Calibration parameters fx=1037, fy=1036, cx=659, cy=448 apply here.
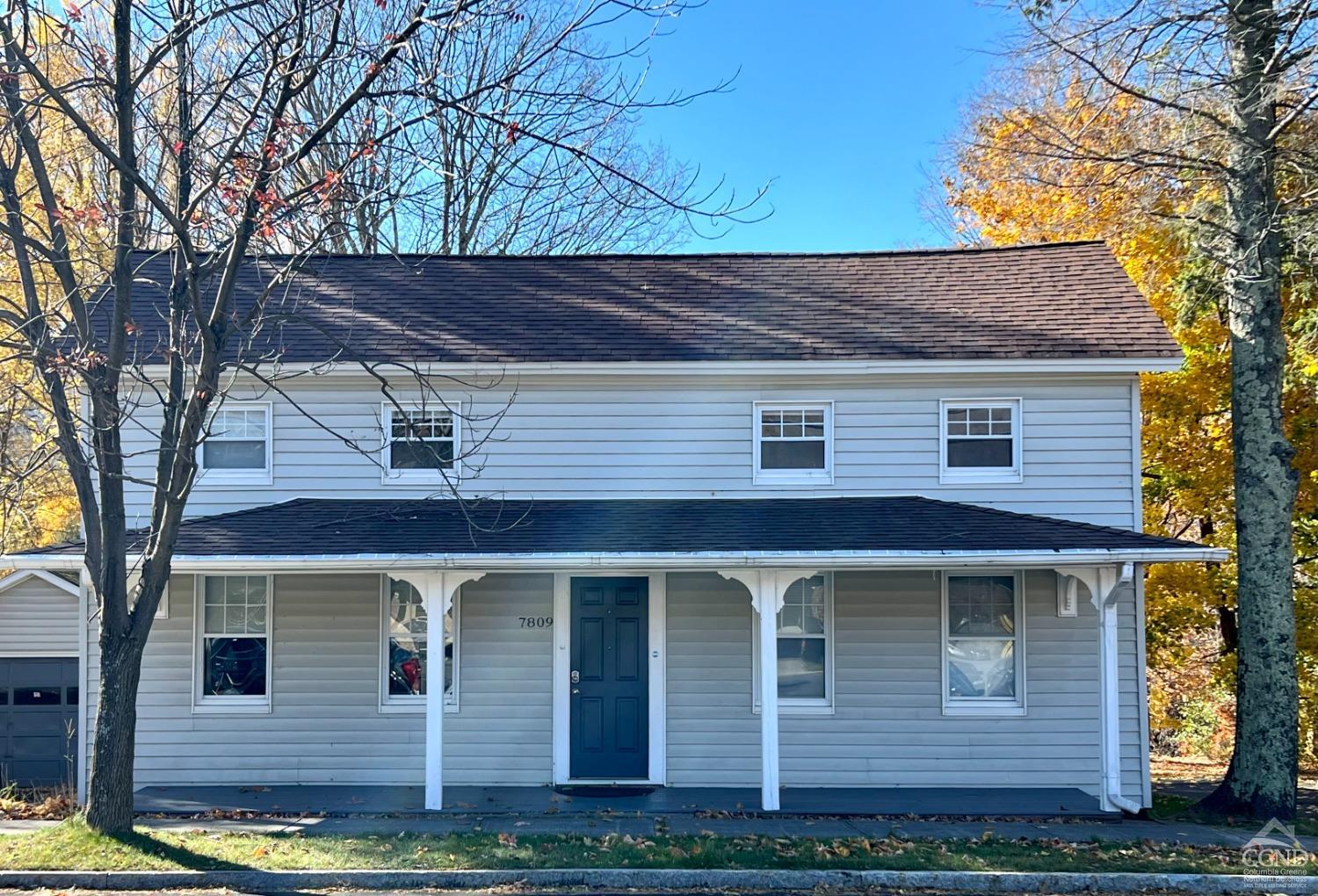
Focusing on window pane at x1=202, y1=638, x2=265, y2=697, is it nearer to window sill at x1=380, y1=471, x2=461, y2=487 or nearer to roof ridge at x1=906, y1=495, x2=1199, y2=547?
window sill at x1=380, y1=471, x2=461, y2=487

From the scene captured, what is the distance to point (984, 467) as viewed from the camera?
501 inches

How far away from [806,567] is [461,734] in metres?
4.67

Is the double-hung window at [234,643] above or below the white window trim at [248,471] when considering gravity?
below

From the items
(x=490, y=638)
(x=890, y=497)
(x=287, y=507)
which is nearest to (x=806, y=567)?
(x=890, y=497)

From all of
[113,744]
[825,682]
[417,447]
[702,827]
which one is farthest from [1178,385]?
[113,744]

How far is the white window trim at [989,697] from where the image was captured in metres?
12.2

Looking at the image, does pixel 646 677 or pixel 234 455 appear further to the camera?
pixel 234 455

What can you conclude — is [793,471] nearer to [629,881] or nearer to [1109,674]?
[1109,674]

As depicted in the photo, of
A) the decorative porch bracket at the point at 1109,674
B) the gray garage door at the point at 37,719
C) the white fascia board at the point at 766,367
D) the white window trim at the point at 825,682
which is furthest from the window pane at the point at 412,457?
the decorative porch bracket at the point at 1109,674

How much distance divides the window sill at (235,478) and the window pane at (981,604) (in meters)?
8.47

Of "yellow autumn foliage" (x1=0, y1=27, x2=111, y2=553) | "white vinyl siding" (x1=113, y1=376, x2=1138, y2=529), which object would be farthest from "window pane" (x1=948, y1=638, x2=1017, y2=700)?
"yellow autumn foliage" (x1=0, y1=27, x2=111, y2=553)

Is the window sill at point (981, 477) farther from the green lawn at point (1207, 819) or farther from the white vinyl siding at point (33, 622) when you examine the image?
the white vinyl siding at point (33, 622)

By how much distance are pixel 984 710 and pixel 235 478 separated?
9507mm

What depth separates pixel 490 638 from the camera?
12.4 metres
